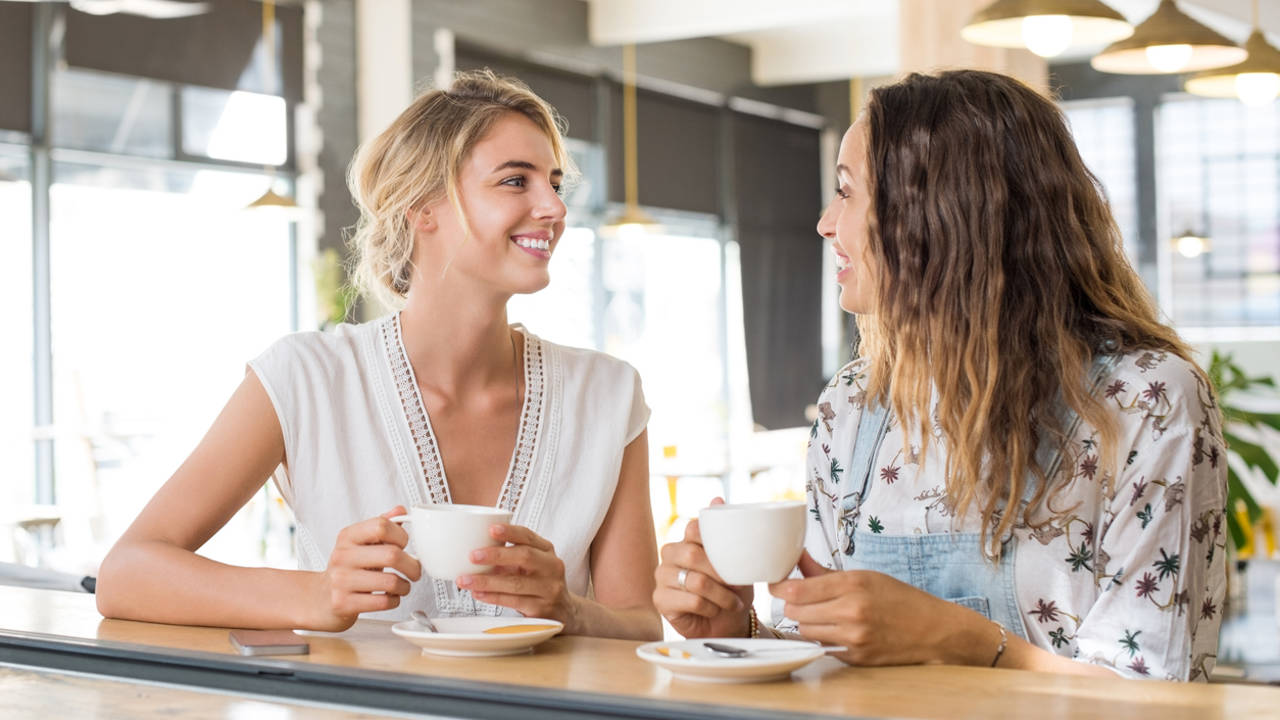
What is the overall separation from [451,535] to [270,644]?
22 centimetres

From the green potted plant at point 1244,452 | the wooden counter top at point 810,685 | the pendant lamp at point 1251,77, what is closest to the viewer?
the wooden counter top at point 810,685

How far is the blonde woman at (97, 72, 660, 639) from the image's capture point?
6.54ft

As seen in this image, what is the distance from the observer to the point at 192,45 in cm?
768

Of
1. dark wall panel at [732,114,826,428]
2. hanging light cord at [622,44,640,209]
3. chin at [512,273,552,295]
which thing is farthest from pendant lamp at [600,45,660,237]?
chin at [512,273,552,295]

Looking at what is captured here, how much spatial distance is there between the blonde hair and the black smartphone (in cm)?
80

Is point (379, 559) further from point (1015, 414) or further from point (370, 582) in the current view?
point (1015, 414)

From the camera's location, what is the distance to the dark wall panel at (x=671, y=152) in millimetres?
10430

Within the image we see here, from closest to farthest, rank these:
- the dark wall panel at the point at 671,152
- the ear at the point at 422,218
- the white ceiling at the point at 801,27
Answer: the ear at the point at 422,218
the white ceiling at the point at 801,27
the dark wall panel at the point at 671,152

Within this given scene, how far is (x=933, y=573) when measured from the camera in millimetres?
1641

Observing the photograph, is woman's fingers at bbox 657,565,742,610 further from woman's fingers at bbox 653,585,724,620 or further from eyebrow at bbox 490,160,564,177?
eyebrow at bbox 490,160,564,177

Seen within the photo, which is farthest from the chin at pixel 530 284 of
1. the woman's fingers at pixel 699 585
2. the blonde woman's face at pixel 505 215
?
the woman's fingers at pixel 699 585

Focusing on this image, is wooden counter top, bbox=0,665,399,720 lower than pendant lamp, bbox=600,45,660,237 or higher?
lower

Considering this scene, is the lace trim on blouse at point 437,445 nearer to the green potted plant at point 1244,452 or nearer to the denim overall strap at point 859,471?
the denim overall strap at point 859,471

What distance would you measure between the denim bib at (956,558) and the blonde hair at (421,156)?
0.77 meters
